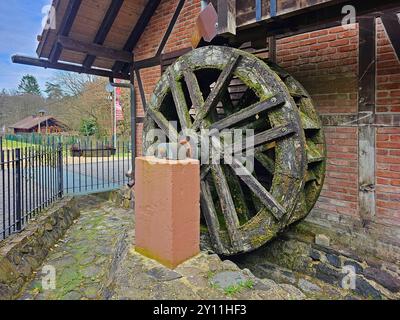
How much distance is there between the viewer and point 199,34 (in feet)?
11.8

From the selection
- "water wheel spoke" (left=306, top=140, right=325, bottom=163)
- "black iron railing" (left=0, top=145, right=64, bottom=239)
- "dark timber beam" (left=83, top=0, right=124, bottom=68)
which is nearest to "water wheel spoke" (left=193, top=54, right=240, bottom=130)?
"water wheel spoke" (left=306, top=140, right=325, bottom=163)

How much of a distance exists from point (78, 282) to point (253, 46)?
11.4 ft

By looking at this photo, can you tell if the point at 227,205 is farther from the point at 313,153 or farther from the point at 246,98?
the point at 246,98

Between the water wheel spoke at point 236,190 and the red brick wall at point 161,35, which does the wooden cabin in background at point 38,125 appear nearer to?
the red brick wall at point 161,35

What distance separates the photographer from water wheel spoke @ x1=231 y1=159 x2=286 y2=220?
2783mm

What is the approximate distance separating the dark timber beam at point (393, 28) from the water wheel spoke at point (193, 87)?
1913 mm

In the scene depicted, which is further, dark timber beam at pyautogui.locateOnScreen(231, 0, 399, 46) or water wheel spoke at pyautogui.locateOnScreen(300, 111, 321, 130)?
water wheel spoke at pyautogui.locateOnScreen(300, 111, 321, 130)

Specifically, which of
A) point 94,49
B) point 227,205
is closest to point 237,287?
point 227,205

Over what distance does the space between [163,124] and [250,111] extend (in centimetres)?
126

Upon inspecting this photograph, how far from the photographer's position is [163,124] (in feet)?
12.6

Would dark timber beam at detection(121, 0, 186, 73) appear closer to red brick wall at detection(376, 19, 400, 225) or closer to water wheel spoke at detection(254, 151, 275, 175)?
water wheel spoke at detection(254, 151, 275, 175)

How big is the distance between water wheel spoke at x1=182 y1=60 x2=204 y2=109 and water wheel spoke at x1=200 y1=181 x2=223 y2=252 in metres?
0.98

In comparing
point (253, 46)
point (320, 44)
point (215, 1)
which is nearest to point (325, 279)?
point (320, 44)

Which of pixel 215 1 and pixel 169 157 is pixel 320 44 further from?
pixel 169 157
